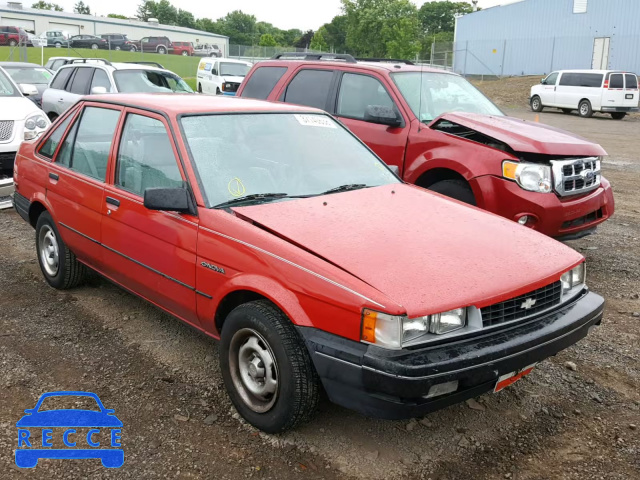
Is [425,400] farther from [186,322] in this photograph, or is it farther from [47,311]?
[47,311]

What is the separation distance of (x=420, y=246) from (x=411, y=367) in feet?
2.53

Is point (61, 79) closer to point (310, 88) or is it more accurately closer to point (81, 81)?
point (81, 81)

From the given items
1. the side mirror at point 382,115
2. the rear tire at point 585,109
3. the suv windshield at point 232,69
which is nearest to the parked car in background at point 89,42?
the suv windshield at point 232,69

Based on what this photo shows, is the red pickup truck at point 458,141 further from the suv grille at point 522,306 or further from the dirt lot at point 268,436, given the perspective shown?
the suv grille at point 522,306

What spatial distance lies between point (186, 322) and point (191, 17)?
11731cm

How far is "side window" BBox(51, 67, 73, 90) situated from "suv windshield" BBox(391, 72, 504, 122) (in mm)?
9036

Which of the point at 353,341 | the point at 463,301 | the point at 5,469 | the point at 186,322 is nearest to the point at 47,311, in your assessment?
the point at 186,322

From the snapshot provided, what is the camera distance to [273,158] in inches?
158

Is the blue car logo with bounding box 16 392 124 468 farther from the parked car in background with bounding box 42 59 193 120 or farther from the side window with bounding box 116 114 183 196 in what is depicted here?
the parked car in background with bounding box 42 59 193 120

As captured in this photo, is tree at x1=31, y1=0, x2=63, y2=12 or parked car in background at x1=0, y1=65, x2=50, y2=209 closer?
parked car in background at x1=0, y1=65, x2=50, y2=209

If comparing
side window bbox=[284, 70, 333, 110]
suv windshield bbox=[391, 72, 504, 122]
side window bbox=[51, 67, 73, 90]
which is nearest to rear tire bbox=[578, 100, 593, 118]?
side window bbox=[51, 67, 73, 90]

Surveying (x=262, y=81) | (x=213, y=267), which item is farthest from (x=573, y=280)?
(x=262, y=81)

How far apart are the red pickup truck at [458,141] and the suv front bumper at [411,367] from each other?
260 centimetres

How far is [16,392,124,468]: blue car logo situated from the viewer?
10.2 ft
